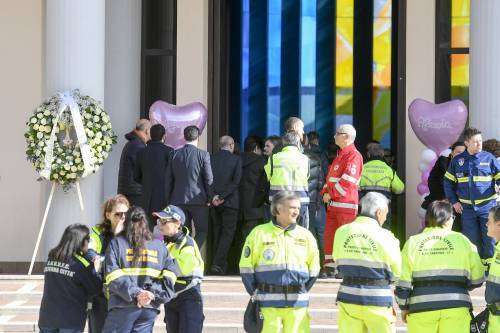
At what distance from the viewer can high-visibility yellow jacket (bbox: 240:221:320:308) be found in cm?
1000

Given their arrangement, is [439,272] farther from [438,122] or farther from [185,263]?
[438,122]

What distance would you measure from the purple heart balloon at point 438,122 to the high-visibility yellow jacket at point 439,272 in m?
6.27

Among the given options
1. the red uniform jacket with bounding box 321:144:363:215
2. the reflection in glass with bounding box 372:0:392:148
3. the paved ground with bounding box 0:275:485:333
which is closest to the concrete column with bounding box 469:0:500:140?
the red uniform jacket with bounding box 321:144:363:215

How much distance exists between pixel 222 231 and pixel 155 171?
1395 millimetres

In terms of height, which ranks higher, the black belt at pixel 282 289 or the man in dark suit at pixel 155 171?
the man in dark suit at pixel 155 171

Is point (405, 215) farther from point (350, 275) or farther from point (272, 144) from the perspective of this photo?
point (350, 275)

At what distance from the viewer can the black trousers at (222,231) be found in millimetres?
15688

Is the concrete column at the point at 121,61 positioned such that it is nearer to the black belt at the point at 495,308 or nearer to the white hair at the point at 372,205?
the white hair at the point at 372,205

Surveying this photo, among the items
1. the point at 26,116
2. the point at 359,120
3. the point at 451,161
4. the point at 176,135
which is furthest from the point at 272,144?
the point at 359,120

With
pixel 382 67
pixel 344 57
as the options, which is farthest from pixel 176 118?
pixel 344 57

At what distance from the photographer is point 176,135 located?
1639 cm

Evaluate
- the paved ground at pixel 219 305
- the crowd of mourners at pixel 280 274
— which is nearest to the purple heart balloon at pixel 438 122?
the paved ground at pixel 219 305

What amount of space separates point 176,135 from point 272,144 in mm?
1329

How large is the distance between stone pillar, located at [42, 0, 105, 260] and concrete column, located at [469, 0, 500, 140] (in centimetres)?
468
